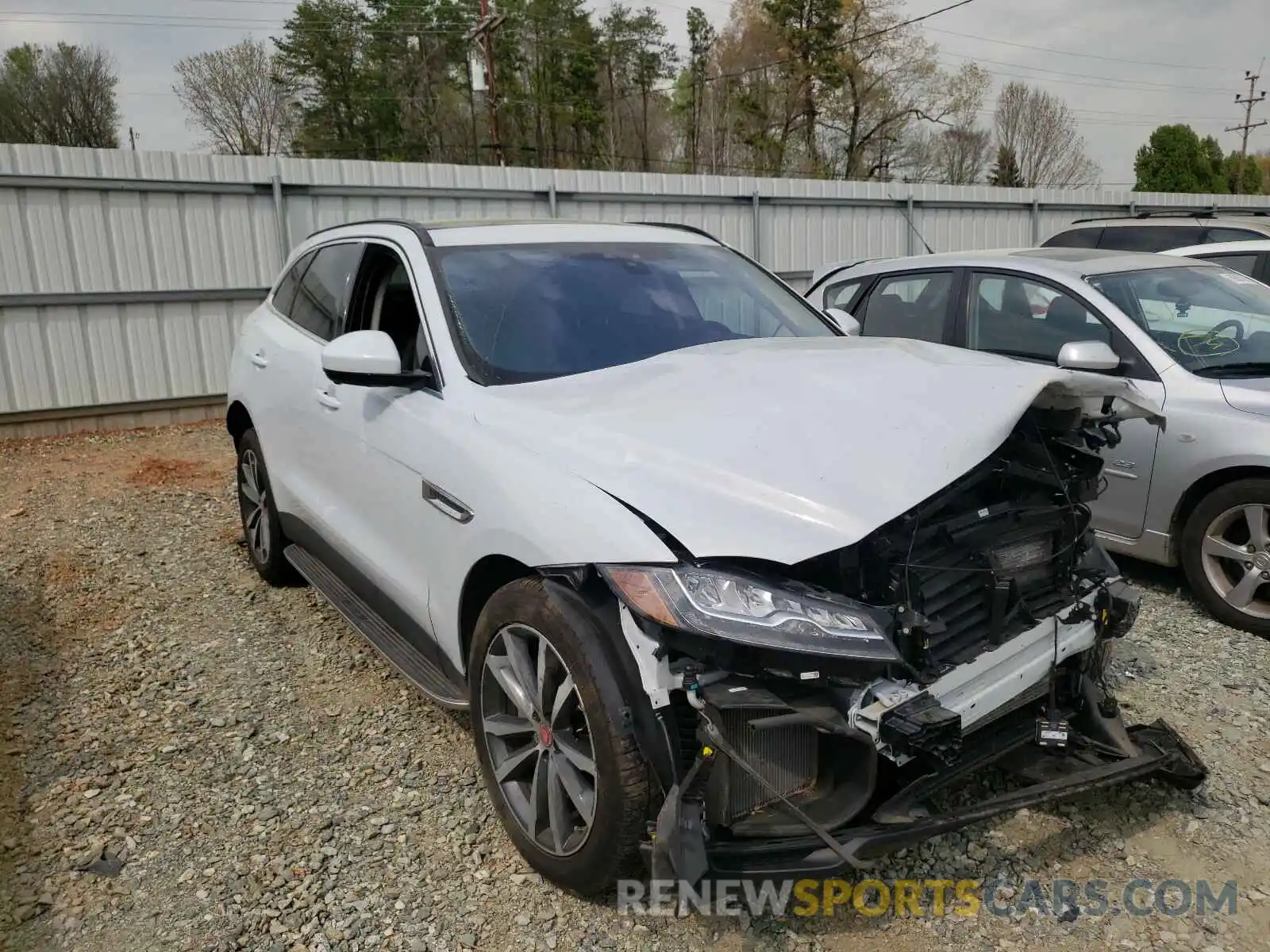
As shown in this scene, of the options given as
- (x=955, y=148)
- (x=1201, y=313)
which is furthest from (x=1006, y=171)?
(x=1201, y=313)

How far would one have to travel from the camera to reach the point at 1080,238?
10.2 meters

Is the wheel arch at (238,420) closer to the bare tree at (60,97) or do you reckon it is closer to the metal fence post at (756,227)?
the metal fence post at (756,227)

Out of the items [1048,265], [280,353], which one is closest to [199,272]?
[280,353]

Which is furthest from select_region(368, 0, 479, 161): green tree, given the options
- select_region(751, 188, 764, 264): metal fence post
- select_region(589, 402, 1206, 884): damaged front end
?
select_region(589, 402, 1206, 884): damaged front end

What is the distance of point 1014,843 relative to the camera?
2836mm

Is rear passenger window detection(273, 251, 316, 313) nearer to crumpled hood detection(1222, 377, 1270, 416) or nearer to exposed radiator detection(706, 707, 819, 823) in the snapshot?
exposed radiator detection(706, 707, 819, 823)

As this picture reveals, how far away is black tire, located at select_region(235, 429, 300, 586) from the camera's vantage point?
4.88m

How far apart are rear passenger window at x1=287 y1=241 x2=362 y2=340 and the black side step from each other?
1.06 metres

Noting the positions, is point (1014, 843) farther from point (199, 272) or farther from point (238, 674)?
point (199, 272)

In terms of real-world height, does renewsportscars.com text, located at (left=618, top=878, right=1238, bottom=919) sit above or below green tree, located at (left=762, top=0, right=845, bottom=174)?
below

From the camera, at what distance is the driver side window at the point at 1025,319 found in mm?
5004

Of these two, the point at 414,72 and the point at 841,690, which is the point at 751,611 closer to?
the point at 841,690

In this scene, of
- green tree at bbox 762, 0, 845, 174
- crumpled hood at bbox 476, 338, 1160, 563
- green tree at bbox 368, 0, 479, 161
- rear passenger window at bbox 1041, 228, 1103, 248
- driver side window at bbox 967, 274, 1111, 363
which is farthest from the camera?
green tree at bbox 368, 0, 479, 161

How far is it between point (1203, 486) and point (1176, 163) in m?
41.1
